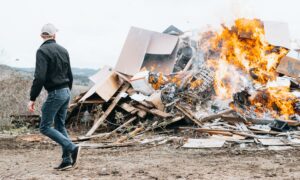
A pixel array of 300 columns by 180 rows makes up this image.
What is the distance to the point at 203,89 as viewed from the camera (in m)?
10.2

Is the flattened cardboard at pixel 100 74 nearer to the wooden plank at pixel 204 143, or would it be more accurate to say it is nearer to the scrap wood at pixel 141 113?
the scrap wood at pixel 141 113

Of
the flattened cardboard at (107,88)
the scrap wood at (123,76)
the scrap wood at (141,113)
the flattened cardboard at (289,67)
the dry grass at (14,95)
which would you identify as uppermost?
the flattened cardboard at (289,67)

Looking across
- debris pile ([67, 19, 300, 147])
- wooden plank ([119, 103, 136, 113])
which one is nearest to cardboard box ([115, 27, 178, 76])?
debris pile ([67, 19, 300, 147])

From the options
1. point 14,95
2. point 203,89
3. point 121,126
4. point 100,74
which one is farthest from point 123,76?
point 14,95

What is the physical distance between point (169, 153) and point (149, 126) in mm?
2197

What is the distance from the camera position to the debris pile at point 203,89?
883 centimetres

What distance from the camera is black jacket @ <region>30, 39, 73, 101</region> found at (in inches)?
206

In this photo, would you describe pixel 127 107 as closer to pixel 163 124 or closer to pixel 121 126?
pixel 121 126

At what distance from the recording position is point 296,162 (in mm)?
5914

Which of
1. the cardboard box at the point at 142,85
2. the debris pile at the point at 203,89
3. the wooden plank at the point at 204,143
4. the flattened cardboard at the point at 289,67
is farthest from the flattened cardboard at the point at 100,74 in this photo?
the flattened cardboard at the point at 289,67

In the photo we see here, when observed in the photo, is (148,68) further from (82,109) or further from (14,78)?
(14,78)

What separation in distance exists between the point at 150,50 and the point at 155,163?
6032mm

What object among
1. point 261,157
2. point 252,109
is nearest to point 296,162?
point 261,157

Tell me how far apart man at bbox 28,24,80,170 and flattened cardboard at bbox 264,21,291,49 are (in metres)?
7.64
